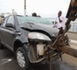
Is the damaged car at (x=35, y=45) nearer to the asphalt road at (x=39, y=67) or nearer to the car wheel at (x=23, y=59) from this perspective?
the car wheel at (x=23, y=59)

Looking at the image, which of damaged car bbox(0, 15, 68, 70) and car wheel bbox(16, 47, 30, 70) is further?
car wheel bbox(16, 47, 30, 70)

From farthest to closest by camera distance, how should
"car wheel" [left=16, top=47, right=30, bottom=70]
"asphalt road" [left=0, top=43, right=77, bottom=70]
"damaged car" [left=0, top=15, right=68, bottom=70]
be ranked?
"asphalt road" [left=0, top=43, right=77, bottom=70]
"car wheel" [left=16, top=47, right=30, bottom=70]
"damaged car" [left=0, top=15, right=68, bottom=70]

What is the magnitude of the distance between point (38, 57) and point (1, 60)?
78.3 inches

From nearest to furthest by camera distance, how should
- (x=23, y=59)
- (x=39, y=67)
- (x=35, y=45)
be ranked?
(x=35, y=45), (x=23, y=59), (x=39, y=67)

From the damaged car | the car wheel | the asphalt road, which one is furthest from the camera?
the asphalt road

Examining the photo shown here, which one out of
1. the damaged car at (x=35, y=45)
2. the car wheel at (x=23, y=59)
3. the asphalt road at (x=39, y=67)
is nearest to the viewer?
the damaged car at (x=35, y=45)

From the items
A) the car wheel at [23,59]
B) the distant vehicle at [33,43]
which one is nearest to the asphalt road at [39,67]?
the car wheel at [23,59]

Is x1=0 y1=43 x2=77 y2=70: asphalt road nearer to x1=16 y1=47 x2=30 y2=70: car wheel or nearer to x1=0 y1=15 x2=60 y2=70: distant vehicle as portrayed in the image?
x1=16 y1=47 x2=30 y2=70: car wheel

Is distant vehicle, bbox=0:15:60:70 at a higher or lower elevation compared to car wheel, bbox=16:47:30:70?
higher

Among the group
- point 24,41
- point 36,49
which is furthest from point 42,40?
point 24,41

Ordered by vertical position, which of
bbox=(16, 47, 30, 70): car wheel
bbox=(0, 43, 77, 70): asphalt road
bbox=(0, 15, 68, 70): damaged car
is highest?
bbox=(0, 15, 68, 70): damaged car

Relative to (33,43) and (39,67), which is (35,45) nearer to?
(33,43)

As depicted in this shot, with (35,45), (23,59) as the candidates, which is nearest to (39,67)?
(23,59)

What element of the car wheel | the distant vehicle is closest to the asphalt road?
the car wheel
